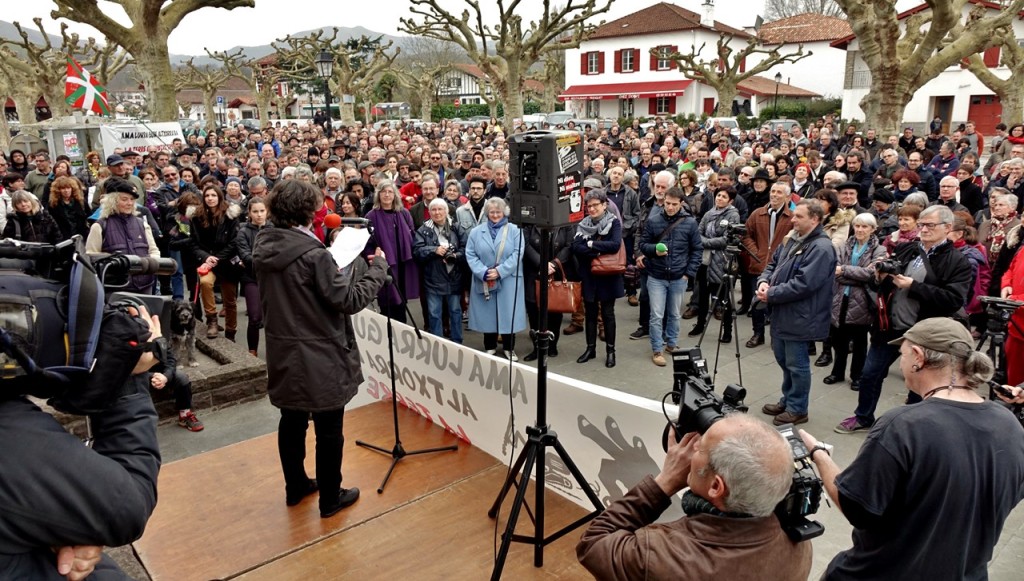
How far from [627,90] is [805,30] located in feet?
49.2

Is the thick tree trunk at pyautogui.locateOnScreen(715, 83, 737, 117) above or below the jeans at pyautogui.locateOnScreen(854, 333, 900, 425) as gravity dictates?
above

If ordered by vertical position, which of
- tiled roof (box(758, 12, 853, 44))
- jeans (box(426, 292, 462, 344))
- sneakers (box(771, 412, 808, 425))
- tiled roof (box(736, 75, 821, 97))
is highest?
tiled roof (box(758, 12, 853, 44))

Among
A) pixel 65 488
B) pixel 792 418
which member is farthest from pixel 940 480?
pixel 792 418

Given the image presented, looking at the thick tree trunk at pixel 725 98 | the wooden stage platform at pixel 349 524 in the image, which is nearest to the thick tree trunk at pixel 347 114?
the thick tree trunk at pixel 725 98

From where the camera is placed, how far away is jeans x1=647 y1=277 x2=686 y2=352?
21.8 ft

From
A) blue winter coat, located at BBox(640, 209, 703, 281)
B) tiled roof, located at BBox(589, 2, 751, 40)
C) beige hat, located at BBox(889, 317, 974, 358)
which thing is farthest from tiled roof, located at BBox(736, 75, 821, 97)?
beige hat, located at BBox(889, 317, 974, 358)

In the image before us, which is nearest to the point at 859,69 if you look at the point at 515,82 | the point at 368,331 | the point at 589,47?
the point at 589,47

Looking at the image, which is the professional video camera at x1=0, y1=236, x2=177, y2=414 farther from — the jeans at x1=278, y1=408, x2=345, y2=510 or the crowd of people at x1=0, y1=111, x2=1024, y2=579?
the jeans at x1=278, y1=408, x2=345, y2=510

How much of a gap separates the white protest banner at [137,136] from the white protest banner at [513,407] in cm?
1200

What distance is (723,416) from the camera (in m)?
1.98

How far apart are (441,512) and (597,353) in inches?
151

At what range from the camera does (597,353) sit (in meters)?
7.10

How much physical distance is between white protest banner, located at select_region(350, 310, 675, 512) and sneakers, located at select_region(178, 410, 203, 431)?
144 centimetres

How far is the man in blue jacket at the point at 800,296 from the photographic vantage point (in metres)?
4.86
